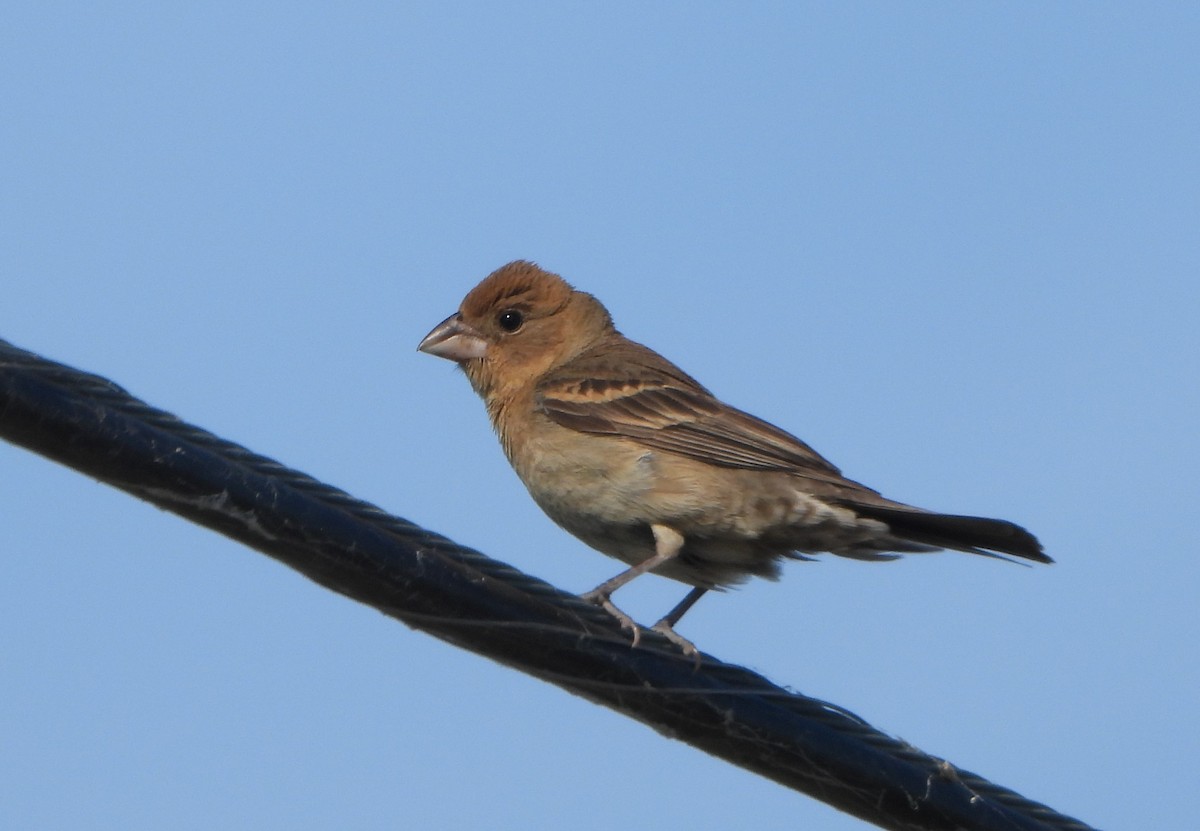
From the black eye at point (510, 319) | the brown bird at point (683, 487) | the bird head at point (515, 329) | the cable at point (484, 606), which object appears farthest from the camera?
the black eye at point (510, 319)

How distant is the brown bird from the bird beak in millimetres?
652

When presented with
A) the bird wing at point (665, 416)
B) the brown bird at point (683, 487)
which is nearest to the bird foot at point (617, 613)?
the brown bird at point (683, 487)

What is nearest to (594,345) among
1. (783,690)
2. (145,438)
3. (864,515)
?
(864,515)

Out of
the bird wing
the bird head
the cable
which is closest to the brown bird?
the bird wing

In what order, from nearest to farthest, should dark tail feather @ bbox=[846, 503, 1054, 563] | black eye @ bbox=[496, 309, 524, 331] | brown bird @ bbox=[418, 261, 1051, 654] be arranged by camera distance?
dark tail feather @ bbox=[846, 503, 1054, 563] → brown bird @ bbox=[418, 261, 1051, 654] → black eye @ bbox=[496, 309, 524, 331]

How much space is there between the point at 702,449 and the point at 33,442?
14.0 feet

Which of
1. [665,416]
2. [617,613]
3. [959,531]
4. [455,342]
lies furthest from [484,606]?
[455,342]

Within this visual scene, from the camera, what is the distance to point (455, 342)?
937 cm

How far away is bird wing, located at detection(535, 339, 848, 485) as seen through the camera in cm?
777

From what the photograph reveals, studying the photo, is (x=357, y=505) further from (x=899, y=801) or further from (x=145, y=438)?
(x=899, y=801)

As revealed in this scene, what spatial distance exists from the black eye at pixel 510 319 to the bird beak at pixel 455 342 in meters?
0.15

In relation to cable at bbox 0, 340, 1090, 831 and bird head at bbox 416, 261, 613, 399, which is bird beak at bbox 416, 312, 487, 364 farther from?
cable at bbox 0, 340, 1090, 831

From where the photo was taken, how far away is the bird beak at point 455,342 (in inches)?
366

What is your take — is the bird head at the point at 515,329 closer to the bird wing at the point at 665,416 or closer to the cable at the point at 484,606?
the bird wing at the point at 665,416
